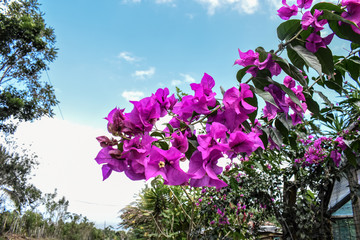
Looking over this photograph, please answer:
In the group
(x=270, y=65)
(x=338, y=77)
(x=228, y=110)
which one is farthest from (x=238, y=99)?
(x=338, y=77)

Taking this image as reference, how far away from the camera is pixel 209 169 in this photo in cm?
36

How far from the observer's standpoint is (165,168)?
1.17ft

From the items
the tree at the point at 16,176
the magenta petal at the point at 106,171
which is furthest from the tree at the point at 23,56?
the magenta petal at the point at 106,171

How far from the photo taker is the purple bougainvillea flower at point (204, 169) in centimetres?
35

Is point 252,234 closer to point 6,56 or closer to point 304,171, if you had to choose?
point 304,171

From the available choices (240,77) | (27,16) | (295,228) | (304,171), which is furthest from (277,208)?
(27,16)

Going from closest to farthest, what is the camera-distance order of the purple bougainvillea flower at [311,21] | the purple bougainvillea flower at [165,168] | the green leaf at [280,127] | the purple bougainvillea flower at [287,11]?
the purple bougainvillea flower at [165,168] < the purple bougainvillea flower at [311,21] < the purple bougainvillea flower at [287,11] < the green leaf at [280,127]

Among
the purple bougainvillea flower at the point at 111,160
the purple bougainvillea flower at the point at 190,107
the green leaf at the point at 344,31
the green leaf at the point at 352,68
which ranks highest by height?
the green leaf at the point at 352,68

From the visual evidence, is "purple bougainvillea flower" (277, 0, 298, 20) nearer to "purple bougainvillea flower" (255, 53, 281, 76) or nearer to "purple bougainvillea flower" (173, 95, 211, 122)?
"purple bougainvillea flower" (255, 53, 281, 76)

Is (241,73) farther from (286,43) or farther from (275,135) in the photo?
(275,135)

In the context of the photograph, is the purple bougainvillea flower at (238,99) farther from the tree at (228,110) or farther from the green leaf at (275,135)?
the green leaf at (275,135)

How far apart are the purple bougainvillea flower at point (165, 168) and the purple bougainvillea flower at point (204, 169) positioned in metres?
0.02

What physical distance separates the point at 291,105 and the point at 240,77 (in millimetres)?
208

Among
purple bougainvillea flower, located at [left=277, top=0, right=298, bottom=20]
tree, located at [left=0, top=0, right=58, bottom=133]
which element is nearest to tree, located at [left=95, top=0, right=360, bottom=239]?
purple bougainvillea flower, located at [left=277, top=0, right=298, bottom=20]
